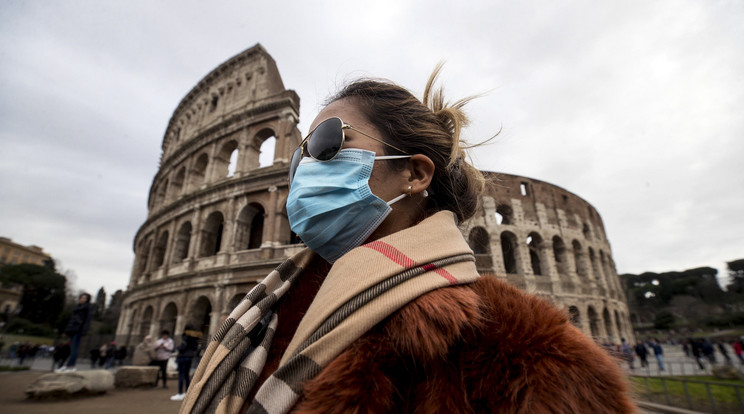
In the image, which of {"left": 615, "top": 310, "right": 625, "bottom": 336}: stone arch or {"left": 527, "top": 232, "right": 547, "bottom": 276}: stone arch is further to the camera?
{"left": 615, "top": 310, "right": 625, "bottom": 336}: stone arch

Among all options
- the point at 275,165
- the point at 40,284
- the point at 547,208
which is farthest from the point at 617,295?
the point at 40,284

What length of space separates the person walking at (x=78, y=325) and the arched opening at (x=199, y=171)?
1147 centimetres

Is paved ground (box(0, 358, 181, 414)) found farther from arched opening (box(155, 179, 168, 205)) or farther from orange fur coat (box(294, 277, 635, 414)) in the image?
arched opening (box(155, 179, 168, 205))

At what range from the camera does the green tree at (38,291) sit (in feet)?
118

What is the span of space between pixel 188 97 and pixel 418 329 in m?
26.8

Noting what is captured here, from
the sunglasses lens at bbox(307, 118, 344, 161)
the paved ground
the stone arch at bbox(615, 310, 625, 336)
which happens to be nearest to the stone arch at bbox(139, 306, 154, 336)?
the paved ground

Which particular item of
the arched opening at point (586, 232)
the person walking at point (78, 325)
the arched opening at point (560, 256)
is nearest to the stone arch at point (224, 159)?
the person walking at point (78, 325)

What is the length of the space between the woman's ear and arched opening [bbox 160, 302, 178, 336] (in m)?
17.7

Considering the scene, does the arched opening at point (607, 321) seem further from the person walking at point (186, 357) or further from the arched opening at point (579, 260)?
the person walking at point (186, 357)

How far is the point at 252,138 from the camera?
16.1 meters

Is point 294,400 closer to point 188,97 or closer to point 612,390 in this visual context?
point 612,390

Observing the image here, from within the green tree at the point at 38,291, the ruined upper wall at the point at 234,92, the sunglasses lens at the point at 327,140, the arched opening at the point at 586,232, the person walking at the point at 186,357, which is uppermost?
the ruined upper wall at the point at 234,92

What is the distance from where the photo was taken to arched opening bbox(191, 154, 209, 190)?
59.2ft

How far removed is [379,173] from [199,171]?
1973 cm
